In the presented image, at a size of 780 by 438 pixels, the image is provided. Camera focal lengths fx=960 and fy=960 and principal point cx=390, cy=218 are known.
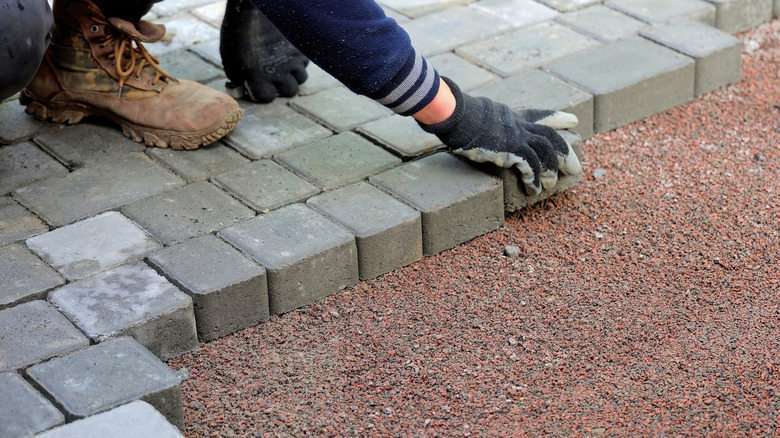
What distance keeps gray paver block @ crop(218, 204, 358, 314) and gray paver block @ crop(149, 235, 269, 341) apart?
39 mm

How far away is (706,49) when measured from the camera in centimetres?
361

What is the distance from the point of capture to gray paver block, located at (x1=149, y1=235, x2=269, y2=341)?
235 cm

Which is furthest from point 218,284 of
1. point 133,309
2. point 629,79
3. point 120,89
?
point 629,79

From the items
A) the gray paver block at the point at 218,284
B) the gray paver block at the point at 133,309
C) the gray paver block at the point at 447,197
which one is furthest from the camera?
the gray paver block at the point at 447,197

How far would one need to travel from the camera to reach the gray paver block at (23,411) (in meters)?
1.92

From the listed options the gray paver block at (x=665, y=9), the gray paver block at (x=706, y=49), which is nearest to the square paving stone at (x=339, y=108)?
the gray paver block at (x=706, y=49)

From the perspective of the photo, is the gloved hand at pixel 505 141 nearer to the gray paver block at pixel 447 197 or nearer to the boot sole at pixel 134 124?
the gray paver block at pixel 447 197

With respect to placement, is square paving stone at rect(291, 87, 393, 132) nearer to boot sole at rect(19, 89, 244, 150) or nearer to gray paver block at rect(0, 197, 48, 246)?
boot sole at rect(19, 89, 244, 150)

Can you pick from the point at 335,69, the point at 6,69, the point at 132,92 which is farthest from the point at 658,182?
the point at 6,69

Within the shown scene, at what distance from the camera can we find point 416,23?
3881mm

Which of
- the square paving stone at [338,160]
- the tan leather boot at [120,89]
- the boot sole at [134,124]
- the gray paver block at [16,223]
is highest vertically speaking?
the tan leather boot at [120,89]

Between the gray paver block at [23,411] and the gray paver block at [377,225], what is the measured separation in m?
0.91

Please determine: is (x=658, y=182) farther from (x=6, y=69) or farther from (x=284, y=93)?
(x=6, y=69)

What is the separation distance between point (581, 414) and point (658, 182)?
1185 millimetres
